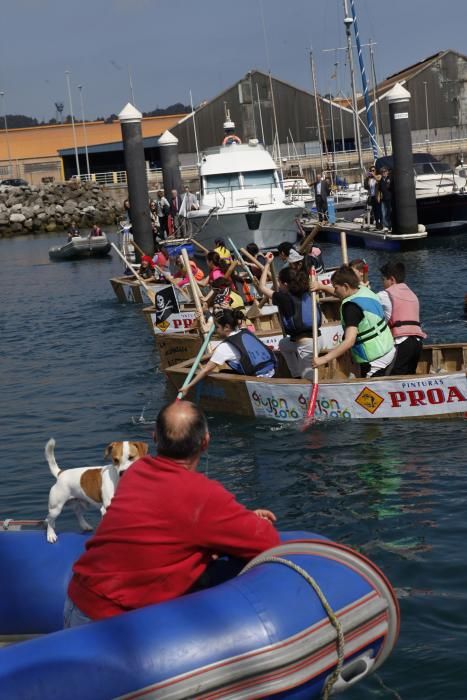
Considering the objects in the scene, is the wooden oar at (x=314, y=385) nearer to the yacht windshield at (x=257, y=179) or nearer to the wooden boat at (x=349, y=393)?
the wooden boat at (x=349, y=393)

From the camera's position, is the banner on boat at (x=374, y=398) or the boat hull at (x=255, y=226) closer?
the banner on boat at (x=374, y=398)

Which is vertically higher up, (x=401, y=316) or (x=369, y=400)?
(x=401, y=316)

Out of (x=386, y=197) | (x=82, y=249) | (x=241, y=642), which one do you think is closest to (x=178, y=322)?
(x=241, y=642)

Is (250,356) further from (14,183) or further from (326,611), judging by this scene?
(14,183)

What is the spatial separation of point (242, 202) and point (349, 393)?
70.7 ft

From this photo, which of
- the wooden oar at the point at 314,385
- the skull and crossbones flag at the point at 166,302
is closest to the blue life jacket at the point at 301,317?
the wooden oar at the point at 314,385

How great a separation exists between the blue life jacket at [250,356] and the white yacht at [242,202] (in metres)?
18.3

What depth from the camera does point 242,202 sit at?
31906 millimetres

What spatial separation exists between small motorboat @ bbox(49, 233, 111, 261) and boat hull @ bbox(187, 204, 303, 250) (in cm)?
1085

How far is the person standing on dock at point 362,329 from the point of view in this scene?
1015cm

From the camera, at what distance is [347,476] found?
9.74 meters

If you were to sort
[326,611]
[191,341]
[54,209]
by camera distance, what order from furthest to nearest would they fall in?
[54,209], [191,341], [326,611]

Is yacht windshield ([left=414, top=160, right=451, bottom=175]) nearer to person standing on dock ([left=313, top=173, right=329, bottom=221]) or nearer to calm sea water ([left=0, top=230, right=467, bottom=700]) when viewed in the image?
person standing on dock ([left=313, top=173, right=329, bottom=221])

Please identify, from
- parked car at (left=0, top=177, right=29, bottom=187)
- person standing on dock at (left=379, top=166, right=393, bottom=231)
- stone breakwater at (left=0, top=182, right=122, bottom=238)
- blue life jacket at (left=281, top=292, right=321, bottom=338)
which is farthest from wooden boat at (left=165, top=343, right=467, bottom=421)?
parked car at (left=0, top=177, right=29, bottom=187)
